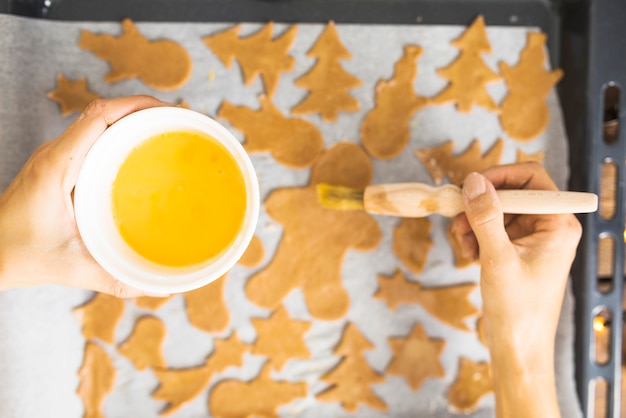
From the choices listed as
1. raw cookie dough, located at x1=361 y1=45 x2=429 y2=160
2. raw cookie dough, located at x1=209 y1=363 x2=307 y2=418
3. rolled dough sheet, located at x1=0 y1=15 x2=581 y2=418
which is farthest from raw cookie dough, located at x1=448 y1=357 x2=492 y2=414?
raw cookie dough, located at x1=361 y1=45 x2=429 y2=160

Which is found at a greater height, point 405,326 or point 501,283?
point 501,283

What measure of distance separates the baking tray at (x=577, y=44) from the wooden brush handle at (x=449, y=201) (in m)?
0.20

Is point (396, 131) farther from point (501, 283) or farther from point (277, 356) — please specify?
point (277, 356)

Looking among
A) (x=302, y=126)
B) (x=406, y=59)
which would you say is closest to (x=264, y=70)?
(x=302, y=126)

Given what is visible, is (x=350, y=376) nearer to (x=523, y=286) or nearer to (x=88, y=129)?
(x=523, y=286)

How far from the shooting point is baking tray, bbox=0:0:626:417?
741 mm

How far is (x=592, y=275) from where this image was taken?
752 mm

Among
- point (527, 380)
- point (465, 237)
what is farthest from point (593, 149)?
point (527, 380)

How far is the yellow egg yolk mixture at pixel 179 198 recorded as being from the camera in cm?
52

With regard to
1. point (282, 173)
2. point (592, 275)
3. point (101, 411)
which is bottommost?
point (101, 411)

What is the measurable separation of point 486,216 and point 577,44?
1.20 feet

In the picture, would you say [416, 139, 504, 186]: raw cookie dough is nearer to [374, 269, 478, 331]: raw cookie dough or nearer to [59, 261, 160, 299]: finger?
[374, 269, 478, 331]: raw cookie dough

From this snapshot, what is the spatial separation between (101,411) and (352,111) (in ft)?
1.87

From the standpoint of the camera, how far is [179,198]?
0.51m
